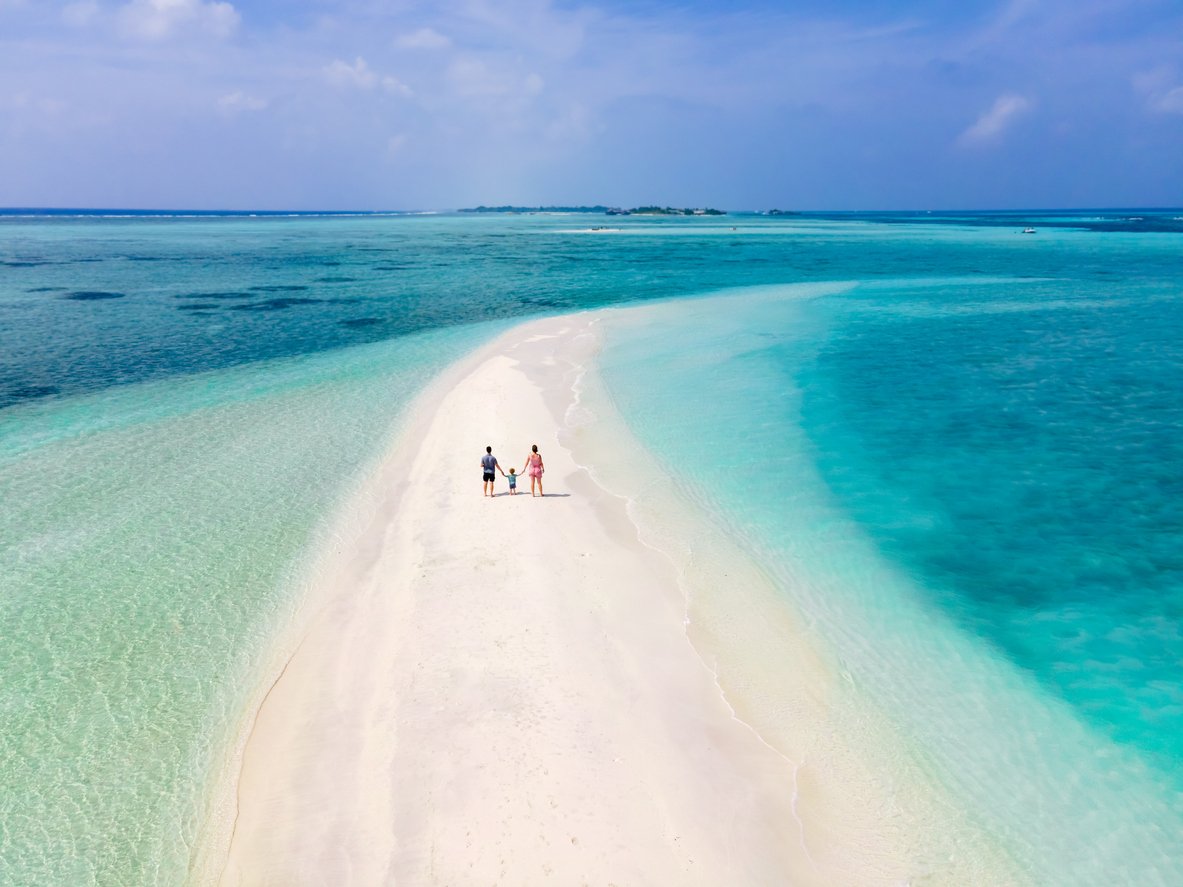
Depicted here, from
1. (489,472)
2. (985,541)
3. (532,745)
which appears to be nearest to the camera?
(532,745)

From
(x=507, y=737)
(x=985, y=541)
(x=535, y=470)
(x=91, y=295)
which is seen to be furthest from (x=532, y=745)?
(x=91, y=295)

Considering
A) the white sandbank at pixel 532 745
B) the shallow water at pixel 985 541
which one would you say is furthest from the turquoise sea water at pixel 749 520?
the white sandbank at pixel 532 745

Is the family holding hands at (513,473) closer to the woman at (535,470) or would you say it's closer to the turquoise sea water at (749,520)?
the woman at (535,470)

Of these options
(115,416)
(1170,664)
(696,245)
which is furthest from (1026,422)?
(696,245)

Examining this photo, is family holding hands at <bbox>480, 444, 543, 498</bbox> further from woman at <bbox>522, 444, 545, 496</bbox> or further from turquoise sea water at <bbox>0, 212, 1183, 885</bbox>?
turquoise sea water at <bbox>0, 212, 1183, 885</bbox>

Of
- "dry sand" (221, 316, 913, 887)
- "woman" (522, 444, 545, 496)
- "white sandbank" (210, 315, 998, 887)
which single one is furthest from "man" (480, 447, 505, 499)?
"white sandbank" (210, 315, 998, 887)

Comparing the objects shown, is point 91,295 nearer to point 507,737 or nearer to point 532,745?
point 507,737
